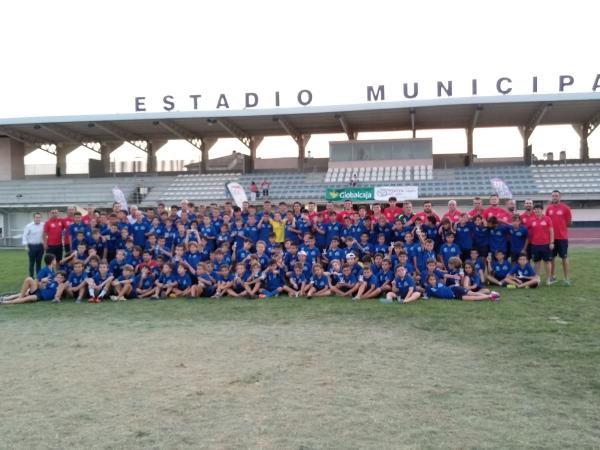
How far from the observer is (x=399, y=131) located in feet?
103

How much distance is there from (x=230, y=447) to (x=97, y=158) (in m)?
35.1

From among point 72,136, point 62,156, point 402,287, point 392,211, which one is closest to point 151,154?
point 72,136

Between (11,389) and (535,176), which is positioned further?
(535,176)

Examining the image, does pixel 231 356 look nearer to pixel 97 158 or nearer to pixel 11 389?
pixel 11 389

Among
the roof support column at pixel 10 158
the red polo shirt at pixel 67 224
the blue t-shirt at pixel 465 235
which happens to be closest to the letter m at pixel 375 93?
the blue t-shirt at pixel 465 235

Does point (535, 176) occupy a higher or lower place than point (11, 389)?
higher

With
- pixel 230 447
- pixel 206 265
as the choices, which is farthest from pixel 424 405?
pixel 206 265

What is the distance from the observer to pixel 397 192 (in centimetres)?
2606

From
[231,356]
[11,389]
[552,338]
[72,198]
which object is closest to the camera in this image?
[11,389]

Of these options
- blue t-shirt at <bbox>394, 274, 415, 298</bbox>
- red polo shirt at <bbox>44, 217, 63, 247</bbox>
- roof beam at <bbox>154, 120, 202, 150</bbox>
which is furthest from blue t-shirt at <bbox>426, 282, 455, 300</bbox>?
roof beam at <bbox>154, 120, 202, 150</bbox>

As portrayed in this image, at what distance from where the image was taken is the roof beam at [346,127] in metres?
28.5

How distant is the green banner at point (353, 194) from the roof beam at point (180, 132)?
1071 centimetres

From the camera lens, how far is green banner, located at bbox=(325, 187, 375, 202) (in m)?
26.1

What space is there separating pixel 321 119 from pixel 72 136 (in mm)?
16164
